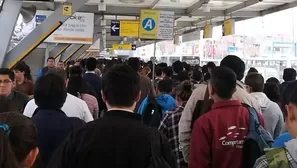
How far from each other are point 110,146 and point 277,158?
0.85 meters

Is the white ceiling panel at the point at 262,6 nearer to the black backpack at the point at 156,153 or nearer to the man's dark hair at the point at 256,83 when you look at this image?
the man's dark hair at the point at 256,83

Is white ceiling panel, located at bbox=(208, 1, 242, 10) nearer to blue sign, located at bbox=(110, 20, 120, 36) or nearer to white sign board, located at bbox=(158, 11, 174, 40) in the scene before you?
blue sign, located at bbox=(110, 20, 120, 36)

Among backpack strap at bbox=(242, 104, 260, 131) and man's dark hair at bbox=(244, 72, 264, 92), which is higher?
man's dark hair at bbox=(244, 72, 264, 92)

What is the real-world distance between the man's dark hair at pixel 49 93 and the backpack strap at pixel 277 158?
1634mm

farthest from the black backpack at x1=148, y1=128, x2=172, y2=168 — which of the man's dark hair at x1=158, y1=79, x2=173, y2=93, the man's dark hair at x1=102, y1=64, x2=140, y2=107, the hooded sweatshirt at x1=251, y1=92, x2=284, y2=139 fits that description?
the man's dark hair at x1=158, y1=79, x2=173, y2=93

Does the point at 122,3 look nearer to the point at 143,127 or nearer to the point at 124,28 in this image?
the point at 124,28

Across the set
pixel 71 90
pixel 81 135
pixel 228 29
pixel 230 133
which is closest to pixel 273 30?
pixel 228 29

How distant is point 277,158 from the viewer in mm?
1771

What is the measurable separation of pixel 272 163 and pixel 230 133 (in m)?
1.21

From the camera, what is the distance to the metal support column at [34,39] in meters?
7.41

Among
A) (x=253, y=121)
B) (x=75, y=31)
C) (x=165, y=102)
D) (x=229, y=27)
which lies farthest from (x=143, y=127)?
(x=229, y=27)

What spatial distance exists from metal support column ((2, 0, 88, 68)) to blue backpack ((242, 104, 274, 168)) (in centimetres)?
533

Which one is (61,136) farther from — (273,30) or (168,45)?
(168,45)

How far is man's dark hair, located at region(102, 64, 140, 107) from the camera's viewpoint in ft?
7.55
